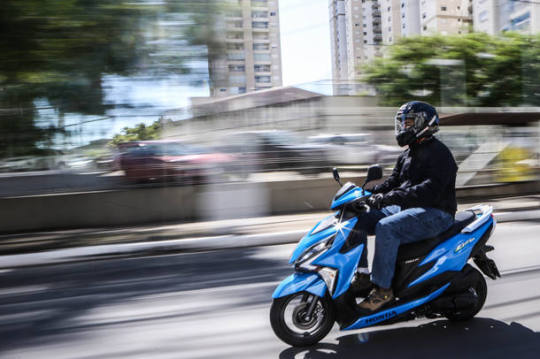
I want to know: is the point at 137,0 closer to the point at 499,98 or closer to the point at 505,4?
the point at 505,4

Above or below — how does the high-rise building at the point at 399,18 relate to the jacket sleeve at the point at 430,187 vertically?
above

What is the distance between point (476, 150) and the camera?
1298cm

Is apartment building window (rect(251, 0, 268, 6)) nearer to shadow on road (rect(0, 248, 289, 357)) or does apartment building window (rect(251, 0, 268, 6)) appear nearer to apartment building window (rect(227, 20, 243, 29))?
apartment building window (rect(227, 20, 243, 29))

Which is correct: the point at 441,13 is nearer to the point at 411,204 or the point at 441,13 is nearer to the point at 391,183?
the point at 391,183

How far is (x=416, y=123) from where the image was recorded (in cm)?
342

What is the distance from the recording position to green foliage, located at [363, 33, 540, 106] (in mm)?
24688

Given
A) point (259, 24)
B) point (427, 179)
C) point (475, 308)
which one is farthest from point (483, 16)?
point (427, 179)

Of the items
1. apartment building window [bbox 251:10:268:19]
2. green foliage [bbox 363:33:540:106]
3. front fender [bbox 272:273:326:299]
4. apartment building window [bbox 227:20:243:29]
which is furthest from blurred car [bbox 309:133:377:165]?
green foliage [bbox 363:33:540:106]

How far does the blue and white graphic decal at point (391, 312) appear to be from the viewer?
334 centimetres

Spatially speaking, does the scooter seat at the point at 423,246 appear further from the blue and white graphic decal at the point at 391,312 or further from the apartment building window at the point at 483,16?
the apartment building window at the point at 483,16

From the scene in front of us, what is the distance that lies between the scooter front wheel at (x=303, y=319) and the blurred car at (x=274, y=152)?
778cm

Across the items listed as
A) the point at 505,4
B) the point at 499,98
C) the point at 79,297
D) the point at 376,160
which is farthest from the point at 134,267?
the point at 499,98

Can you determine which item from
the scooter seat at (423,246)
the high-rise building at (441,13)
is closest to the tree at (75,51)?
the scooter seat at (423,246)

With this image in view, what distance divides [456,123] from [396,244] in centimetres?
1026
